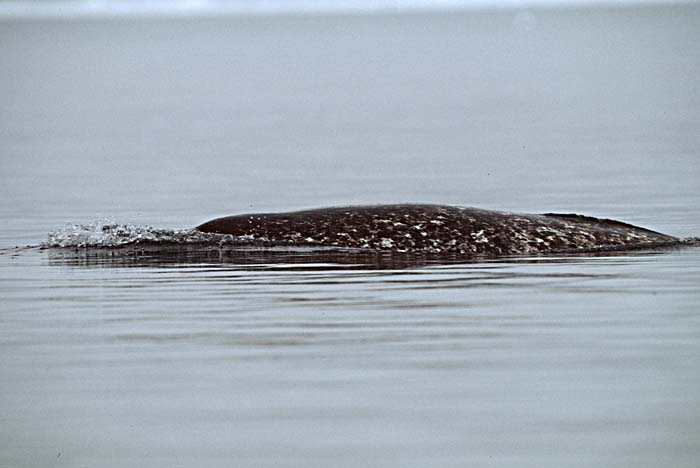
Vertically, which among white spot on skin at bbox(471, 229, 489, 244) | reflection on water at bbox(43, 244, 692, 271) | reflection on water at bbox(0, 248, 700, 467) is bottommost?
reflection on water at bbox(0, 248, 700, 467)

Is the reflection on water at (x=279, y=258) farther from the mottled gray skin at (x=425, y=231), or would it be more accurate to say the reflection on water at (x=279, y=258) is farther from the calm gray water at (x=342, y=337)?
the mottled gray skin at (x=425, y=231)

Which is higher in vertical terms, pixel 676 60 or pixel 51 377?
pixel 676 60

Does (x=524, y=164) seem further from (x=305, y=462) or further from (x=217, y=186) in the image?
(x=305, y=462)

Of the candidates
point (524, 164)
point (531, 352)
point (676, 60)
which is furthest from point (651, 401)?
point (676, 60)

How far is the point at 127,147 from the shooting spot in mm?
43281

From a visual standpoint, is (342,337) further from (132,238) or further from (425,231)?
(132,238)

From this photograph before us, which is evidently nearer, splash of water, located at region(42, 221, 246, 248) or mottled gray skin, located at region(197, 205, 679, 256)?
mottled gray skin, located at region(197, 205, 679, 256)

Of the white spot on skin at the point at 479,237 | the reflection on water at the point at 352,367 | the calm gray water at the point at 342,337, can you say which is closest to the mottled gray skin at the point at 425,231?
the white spot on skin at the point at 479,237

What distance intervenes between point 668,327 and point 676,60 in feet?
394

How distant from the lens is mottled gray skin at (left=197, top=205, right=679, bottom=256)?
53.6 feet

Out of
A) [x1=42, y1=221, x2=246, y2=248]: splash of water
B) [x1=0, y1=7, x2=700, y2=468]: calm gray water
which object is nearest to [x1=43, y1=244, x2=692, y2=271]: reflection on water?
[x1=0, y1=7, x2=700, y2=468]: calm gray water

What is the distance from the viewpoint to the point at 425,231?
1644 cm

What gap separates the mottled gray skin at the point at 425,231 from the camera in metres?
16.3

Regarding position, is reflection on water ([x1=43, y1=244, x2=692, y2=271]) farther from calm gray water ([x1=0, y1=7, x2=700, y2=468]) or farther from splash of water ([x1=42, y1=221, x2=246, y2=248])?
splash of water ([x1=42, y1=221, x2=246, y2=248])
